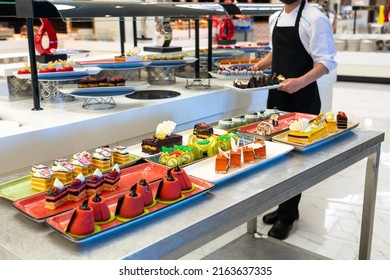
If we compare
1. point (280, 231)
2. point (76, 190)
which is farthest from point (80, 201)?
point (280, 231)

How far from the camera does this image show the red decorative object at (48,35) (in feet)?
10.1

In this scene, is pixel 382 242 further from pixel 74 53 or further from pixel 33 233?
pixel 74 53

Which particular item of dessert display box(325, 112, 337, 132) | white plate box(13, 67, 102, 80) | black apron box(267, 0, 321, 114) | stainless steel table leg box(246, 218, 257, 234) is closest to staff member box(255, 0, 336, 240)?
black apron box(267, 0, 321, 114)

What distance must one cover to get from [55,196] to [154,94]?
5.20 feet

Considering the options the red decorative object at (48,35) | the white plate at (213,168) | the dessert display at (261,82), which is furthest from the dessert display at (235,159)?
the red decorative object at (48,35)

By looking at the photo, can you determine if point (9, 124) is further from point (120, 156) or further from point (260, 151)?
point (260, 151)

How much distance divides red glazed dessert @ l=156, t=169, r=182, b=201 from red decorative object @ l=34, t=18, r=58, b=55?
6.83ft

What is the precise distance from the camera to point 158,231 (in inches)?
49.3

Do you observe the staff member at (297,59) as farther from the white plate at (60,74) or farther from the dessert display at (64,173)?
the dessert display at (64,173)

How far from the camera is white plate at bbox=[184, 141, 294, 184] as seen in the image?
159 cm

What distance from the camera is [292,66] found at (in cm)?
277

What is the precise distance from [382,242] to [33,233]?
216cm

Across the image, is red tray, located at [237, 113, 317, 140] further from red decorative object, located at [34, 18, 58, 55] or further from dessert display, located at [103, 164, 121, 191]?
red decorative object, located at [34, 18, 58, 55]

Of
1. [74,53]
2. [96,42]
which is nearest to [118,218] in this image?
[74,53]
